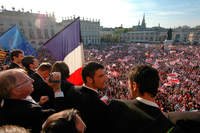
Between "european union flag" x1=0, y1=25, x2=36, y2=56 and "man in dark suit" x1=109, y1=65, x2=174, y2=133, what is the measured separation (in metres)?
5.08

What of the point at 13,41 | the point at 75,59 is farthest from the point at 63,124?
the point at 13,41

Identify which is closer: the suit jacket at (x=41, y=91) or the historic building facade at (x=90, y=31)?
the suit jacket at (x=41, y=91)

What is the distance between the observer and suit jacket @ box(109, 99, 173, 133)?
111 cm

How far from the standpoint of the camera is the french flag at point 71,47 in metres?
3.79

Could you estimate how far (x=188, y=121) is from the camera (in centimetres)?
125

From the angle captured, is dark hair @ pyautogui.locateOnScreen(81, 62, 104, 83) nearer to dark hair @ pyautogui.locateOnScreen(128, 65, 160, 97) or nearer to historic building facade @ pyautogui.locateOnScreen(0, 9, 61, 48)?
dark hair @ pyautogui.locateOnScreen(128, 65, 160, 97)

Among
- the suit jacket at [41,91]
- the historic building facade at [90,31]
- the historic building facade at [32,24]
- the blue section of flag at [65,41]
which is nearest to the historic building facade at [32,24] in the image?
the historic building facade at [32,24]

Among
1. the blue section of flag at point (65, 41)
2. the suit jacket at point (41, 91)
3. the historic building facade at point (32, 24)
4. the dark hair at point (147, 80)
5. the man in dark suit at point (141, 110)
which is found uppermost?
the historic building facade at point (32, 24)

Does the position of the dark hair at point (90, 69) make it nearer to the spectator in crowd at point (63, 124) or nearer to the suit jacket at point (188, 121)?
the spectator in crowd at point (63, 124)

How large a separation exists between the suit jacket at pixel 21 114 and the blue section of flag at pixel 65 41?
271 cm

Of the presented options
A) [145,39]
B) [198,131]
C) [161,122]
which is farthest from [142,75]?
[145,39]

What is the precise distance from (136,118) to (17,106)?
A: 1.28 m

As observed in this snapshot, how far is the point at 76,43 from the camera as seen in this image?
3.94 metres

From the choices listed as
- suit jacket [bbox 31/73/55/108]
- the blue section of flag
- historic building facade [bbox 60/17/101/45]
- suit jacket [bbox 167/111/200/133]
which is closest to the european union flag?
the blue section of flag
